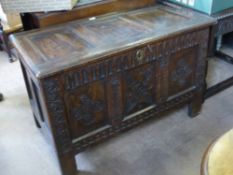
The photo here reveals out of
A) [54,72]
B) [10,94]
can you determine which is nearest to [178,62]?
[54,72]

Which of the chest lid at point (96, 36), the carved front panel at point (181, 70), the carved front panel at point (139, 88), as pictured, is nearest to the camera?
the chest lid at point (96, 36)

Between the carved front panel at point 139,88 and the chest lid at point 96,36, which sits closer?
the chest lid at point 96,36

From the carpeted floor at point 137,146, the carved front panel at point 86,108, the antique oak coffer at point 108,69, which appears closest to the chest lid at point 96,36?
the antique oak coffer at point 108,69

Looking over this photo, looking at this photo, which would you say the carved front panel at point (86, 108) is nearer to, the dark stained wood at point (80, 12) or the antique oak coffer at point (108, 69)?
the antique oak coffer at point (108, 69)

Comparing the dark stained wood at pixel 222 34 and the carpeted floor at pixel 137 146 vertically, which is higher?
the dark stained wood at pixel 222 34

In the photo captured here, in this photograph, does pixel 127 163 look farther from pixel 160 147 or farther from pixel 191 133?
pixel 191 133

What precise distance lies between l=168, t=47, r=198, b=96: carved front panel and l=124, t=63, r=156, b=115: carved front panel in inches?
5.4

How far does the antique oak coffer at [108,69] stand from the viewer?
1349 mm

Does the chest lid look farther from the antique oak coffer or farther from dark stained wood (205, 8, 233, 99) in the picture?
dark stained wood (205, 8, 233, 99)

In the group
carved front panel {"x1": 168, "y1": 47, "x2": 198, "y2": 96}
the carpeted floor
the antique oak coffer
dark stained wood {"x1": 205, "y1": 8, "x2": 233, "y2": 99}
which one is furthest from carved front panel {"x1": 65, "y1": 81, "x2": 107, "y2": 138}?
dark stained wood {"x1": 205, "y1": 8, "x2": 233, "y2": 99}

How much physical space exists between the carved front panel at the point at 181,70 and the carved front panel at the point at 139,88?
14cm

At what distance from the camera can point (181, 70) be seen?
1745mm

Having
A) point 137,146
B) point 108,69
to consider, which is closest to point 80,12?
point 108,69

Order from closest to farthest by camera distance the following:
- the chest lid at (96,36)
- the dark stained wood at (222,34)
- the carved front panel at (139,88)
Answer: the chest lid at (96,36), the carved front panel at (139,88), the dark stained wood at (222,34)
